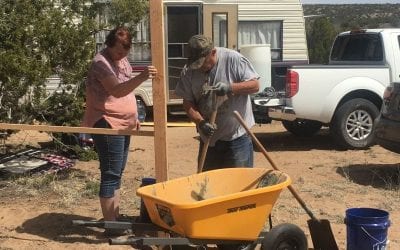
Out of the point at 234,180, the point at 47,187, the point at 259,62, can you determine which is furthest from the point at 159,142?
the point at 259,62

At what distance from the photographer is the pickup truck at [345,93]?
29.6ft

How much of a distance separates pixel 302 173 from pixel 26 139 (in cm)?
438

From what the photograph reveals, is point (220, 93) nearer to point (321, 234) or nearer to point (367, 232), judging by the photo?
point (321, 234)

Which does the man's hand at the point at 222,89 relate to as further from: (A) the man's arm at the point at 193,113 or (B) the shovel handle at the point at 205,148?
(A) the man's arm at the point at 193,113

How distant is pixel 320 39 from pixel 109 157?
1973cm

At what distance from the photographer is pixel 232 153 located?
4656mm

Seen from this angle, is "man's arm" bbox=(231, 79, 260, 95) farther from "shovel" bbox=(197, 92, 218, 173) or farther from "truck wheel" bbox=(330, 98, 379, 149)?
"truck wheel" bbox=(330, 98, 379, 149)

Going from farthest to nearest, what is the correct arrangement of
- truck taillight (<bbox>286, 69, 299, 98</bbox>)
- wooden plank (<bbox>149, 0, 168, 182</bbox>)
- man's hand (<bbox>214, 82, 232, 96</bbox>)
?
1. truck taillight (<bbox>286, 69, 299, 98</bbox>)
2. wooden plank (<bbox>149, 0, 168, 182</bbox>)
3. man's hand (<bbox>214, 82, 232, 96</bbox>)

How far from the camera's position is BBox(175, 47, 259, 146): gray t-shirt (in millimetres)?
4508

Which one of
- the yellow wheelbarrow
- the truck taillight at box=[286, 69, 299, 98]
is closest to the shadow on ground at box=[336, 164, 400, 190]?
the truck taillight at box=[286, 69, 299, 98]

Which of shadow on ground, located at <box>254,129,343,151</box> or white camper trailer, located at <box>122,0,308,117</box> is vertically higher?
white camper trailer, located at <box>122,0,308,117</box>

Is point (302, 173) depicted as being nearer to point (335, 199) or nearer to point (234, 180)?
point (335, 199)

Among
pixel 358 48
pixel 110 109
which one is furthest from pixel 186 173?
pixel 358 48

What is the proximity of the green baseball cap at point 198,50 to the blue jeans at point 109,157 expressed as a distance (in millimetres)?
1001
